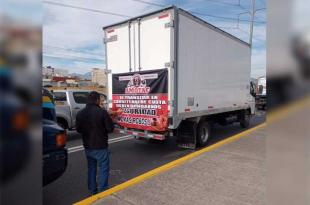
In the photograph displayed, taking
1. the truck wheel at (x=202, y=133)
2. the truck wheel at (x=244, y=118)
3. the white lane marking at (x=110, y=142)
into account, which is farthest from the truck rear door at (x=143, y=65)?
the truck wheel at (x=244, y=118)

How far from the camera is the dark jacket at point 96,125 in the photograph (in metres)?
4.28

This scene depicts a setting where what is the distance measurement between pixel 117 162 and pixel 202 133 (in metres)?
2.78

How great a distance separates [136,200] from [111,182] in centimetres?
164

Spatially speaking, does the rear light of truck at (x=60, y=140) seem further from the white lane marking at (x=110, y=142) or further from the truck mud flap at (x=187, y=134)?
the truck mud flap at (x=187, y=134)

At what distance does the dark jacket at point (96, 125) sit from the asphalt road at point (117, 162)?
0.95 meters

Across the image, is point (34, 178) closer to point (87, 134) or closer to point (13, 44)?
point (13, 44)

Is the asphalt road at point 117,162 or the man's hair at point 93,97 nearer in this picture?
the man's hair at point 93,97

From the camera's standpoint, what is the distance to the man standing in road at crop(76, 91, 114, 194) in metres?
4.29

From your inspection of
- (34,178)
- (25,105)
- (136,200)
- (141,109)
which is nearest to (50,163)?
(136,200)

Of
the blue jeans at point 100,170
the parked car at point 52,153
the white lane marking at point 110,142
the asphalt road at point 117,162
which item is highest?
the parked car at point 52,153

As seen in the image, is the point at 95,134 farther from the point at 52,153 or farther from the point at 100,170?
the point at 52,153

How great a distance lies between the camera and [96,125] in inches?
168

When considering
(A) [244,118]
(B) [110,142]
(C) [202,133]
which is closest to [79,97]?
(B) [110,142]

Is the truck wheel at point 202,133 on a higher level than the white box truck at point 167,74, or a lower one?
lower
